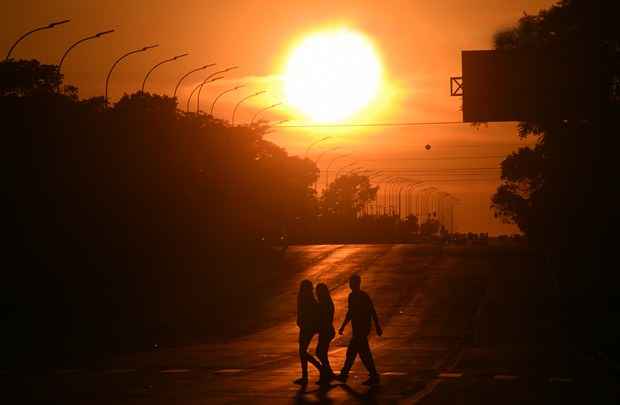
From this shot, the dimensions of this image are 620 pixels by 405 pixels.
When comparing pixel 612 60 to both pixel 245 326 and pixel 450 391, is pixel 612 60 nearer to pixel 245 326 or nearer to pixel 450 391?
pixel 245 326

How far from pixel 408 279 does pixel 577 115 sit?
16431 mm

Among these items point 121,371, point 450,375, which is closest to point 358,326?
point 450,375

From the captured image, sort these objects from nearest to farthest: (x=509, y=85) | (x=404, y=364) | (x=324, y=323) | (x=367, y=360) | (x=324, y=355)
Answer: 1. (x=367, y=360)
2. (x=324, y=355)
3. (x=324, y=323)
4. (x=404, y=364)
5. (x=509, y=85)

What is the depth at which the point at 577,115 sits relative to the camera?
179 feet

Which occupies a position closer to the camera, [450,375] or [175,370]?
[450,375]

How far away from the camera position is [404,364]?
26.0m

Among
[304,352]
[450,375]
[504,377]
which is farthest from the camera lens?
[450,375]

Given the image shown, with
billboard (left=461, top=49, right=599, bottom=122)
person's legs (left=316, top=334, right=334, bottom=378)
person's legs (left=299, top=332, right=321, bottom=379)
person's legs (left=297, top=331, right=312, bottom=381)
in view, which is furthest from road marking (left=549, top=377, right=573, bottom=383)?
billboard (left=461, top=49, right=599, bottom=122)

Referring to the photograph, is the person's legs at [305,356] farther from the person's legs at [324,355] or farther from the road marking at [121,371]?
the road marking at [121,371]

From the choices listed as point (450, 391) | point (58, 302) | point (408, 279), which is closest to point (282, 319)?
point (58, 302)

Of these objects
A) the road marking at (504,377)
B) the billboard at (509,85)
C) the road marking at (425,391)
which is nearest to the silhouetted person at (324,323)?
the road marking at (425,391)

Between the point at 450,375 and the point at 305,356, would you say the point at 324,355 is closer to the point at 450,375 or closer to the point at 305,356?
the point at 305,356

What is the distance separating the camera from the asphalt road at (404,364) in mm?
18328

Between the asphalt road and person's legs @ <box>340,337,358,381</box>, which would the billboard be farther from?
person's legs @ <box>340,337,358,381</box>
